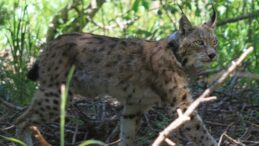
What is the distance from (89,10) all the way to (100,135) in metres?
3.13

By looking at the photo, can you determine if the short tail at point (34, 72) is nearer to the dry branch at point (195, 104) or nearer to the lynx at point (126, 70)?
the lynx at point (126, 70)

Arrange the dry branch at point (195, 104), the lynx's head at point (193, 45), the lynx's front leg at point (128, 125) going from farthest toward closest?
the lynx's front leg at point (128, 125)
the lynx's head at point (193, 45)
the dry branch at point (195, 104)

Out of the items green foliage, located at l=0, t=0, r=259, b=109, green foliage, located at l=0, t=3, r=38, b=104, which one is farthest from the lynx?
green foliage, located at l=0, t=0, r=259, b=109

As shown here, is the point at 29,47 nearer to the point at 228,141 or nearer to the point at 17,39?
the point at 17,39

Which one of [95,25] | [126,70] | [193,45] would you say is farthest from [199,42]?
[95,25]

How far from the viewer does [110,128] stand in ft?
22.9

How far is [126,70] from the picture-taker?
639cm

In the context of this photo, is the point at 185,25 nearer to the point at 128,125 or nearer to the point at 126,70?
the point at 126,70

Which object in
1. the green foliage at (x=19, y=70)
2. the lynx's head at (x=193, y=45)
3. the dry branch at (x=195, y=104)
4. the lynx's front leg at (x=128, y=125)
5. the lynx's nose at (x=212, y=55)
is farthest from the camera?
the green foliage at (x=19, y=70)

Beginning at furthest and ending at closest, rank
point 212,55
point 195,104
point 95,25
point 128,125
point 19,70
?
point 95,25, point 19,70, point 128,125, point 212,55, point 195,104

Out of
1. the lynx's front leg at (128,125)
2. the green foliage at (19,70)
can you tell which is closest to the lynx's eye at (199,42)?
the lynx's front leg at (128,125)

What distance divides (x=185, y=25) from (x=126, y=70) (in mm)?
640

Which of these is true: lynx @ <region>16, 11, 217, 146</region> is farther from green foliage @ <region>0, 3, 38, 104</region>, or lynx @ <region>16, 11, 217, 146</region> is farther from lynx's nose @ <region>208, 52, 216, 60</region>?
green foliage @ <region>0, 3, 38, 104</region>

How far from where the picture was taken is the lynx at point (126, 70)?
621cm
